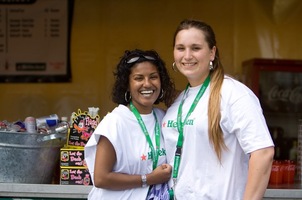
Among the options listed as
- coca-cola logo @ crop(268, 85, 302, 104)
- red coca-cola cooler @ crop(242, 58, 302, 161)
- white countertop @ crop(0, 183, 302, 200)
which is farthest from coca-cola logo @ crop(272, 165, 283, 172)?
coca-cola logo @ crop(268, 85, 302, 104)

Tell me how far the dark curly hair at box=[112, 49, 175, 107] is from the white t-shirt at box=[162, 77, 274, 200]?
1.09ft

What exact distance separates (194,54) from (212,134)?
364 mm

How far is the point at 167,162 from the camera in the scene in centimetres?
270

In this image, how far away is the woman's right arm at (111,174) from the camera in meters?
2.60

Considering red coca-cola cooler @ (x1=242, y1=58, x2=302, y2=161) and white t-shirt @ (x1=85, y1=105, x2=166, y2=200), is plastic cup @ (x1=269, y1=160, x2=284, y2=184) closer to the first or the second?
white t-shirt @ (x1=85, y1=105, x2=166, y2=200)

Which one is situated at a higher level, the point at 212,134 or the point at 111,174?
the point at 212,134

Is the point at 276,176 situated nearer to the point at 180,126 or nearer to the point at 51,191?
the point at 180,126

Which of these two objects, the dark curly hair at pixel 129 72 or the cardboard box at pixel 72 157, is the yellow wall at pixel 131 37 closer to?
the cardboard box at pixel 72 157

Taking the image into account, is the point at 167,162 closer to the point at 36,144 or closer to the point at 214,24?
the point at 36,144

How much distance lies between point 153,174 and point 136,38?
9.21 ft

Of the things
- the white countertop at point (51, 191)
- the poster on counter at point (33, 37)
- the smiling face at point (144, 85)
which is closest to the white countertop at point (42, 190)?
the white countertop at point (51, 191)

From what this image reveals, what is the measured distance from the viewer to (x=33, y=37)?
5242 millimetres

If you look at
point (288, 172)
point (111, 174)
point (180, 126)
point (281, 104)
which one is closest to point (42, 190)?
point (111, 174)

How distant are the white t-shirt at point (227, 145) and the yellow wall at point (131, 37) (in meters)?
2.81
